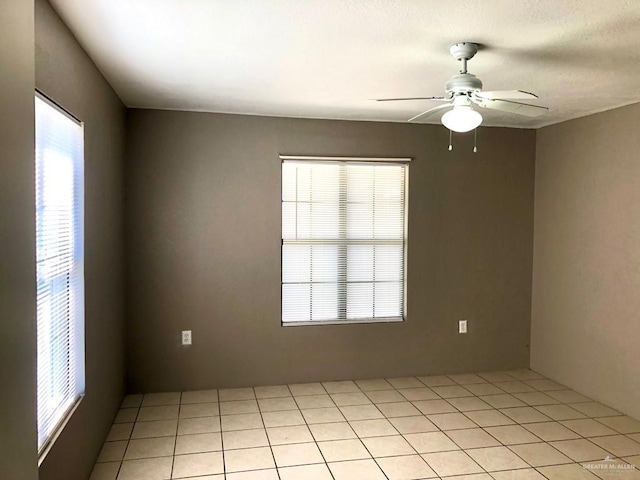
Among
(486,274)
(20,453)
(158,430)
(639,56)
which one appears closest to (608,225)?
(486,274)

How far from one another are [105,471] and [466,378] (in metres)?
3.09

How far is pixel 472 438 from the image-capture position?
3.42m

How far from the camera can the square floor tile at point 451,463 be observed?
297 cm

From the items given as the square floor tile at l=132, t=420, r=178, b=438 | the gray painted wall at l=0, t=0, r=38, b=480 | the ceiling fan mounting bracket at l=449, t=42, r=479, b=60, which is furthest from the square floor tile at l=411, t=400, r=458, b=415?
the gray painted wall at l=0, t=0, r=38, b=480

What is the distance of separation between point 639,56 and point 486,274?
2.47 metres

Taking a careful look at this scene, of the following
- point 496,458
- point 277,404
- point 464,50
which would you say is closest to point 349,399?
point 277,404

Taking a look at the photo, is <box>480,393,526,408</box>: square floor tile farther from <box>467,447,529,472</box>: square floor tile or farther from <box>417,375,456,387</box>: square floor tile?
<box>467,447,529,472</box>: square floor tile

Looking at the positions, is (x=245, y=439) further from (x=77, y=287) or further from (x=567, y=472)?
(x=567, y=472)

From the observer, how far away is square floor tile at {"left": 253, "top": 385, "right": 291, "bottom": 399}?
4.20 meters

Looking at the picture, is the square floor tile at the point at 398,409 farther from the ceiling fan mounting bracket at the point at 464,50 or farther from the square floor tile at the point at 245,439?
the ceiling fan mounting bracket at the point at 464,50

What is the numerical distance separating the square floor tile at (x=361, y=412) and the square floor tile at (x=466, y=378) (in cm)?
105

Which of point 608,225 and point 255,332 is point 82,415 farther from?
point 608,225

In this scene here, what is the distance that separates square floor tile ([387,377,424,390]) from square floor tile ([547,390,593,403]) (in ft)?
3.51

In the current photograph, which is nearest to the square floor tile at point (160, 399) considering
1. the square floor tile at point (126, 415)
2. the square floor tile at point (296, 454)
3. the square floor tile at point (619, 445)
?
the square floor tile at point (126, 415)
